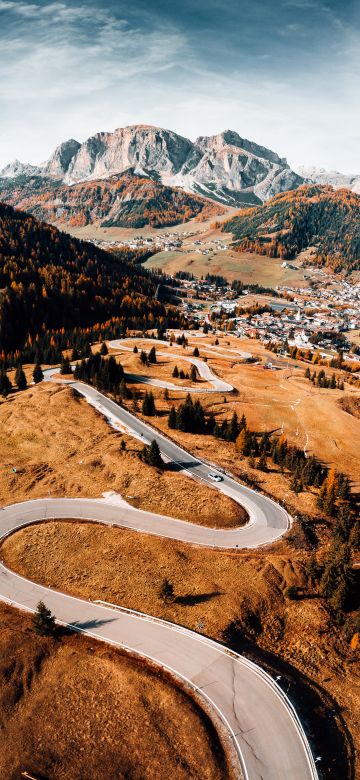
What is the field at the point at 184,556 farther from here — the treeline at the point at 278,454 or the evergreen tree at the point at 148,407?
the evergreen tree at the point at 148,407

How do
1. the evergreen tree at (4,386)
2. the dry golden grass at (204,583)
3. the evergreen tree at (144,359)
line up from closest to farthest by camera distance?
the dry golden grass at (204,583) < the evergreen tree at (4,386) < the evergreen tree at (144,359)

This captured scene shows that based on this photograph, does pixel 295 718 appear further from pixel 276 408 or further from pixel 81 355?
pixel 81 355

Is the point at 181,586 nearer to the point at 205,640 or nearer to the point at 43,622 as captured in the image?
the point at 205,640

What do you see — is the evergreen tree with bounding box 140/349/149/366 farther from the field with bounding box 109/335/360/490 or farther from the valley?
the valley

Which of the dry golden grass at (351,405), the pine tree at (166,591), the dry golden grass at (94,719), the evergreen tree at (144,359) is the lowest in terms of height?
the dry golden grass at (351,405)

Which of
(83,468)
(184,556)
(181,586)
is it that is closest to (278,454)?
(184,556)

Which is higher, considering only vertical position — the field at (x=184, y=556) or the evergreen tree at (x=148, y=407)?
the evergreen tree at (x=148, y=407)

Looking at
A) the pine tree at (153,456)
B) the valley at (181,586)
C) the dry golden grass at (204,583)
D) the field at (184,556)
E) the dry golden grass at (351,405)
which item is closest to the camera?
the valley at (181,586)

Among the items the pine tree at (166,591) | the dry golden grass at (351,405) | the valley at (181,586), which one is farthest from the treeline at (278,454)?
the dry golden grass at (351,405)
